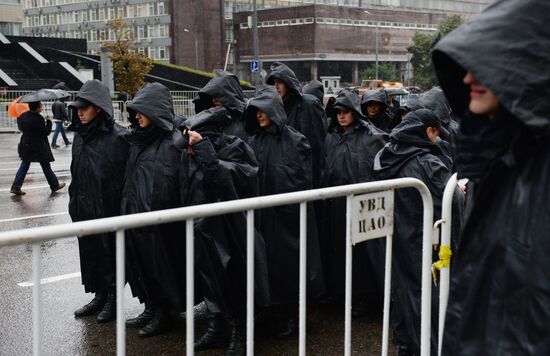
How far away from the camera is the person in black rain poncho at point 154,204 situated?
5.55m

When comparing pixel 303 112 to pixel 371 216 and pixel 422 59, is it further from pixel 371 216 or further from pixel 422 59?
pixel 422 59

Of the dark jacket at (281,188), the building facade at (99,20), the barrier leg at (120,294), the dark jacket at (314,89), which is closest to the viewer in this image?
the barrier leg at (120,294)

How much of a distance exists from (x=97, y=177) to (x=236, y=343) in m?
1.88

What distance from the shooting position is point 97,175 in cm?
617

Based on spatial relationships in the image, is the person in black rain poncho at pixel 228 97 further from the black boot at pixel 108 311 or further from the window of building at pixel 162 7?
the window of building at pixel 162 7

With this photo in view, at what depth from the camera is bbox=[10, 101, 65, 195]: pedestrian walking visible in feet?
42.7

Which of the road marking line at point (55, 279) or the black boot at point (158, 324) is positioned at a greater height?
the black boot at point (158, 324)

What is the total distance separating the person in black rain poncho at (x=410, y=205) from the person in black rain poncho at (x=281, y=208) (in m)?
0.78

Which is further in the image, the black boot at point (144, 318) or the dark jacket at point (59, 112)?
the dark jacket at point (59, 112)

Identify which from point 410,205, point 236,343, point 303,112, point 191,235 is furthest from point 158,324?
point 303,112

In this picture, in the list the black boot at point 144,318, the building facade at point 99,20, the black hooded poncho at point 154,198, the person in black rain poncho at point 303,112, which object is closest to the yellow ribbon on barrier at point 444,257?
the black hooded poncho at point 154,198

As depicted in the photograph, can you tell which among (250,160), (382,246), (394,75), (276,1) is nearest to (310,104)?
(250,160)

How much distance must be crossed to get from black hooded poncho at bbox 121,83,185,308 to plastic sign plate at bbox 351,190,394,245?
6.65ft

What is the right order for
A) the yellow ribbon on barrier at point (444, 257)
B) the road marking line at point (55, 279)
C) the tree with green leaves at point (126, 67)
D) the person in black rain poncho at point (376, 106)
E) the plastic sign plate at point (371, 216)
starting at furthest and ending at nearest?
the tree with green leaves at point (126, 67)
the person in black rain poncho at point (376, 106)
the road marking line at point (55, 279)
the yellow ribbon on barrier at point (444, 257)
the plastic sign plate at point (371, 216)
